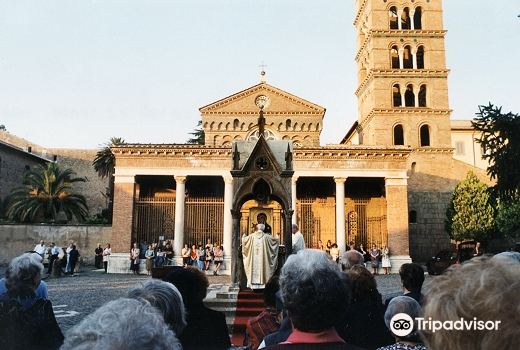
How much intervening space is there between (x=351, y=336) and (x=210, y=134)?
2976 cm

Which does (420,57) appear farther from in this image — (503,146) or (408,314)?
(408,314)

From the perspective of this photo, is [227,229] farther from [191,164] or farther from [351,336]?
[351,336]

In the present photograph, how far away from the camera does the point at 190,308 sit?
3568mm

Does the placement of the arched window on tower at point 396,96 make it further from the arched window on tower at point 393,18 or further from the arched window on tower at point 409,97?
the arched window on tower at point 393,18

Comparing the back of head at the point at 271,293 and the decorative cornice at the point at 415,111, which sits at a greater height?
the decorative cornice at the point at 415,111

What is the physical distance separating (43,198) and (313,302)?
1531 inches

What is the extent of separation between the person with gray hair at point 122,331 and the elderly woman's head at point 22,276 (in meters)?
2.54

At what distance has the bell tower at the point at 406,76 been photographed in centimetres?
3238

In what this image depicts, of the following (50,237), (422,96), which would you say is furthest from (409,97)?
(50,237)

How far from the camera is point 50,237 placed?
92.7 ft

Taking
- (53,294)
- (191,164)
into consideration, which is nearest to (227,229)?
(191,164)

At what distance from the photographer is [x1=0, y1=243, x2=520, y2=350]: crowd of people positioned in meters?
1.21

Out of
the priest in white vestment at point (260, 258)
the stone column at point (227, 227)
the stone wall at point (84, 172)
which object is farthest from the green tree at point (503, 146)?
the stone wall at point (84, 172)

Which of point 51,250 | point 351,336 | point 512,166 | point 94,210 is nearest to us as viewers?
point 351,336
